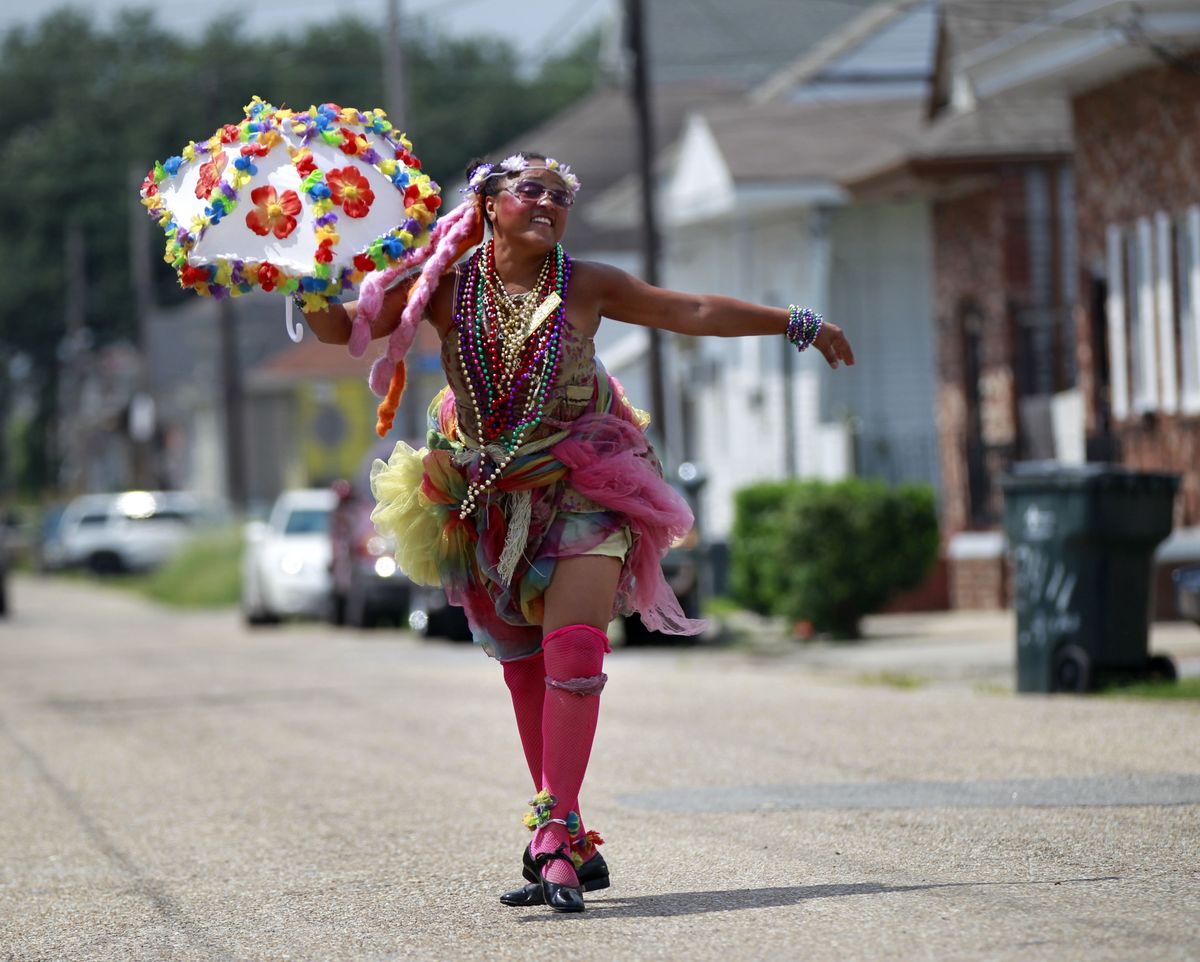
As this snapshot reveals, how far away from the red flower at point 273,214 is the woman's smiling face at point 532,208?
588 millimetres

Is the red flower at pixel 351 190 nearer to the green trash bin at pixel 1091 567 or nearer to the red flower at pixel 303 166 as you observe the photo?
the red flower at pixel 303 166

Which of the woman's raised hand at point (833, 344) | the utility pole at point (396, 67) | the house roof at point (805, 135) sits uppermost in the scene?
the utility pole at point (396, 67)

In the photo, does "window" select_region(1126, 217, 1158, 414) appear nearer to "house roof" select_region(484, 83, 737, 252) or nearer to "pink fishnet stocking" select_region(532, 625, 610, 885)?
"pink fishnet stocking" select_region(532, 625, 610, 885)

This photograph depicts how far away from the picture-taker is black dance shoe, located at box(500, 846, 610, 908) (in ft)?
21.0

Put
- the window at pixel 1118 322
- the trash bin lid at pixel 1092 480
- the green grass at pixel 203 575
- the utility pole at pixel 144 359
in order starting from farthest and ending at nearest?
the utility pole at pixel 144 359 < the green grass at pixel 203 575 < the window at pixel 1118 322 < the trash bin lid at pixel 1092 480

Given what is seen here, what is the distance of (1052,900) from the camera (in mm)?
6027

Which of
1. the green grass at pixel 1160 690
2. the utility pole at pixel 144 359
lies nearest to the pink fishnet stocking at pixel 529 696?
the green grass at pixel 1160 690

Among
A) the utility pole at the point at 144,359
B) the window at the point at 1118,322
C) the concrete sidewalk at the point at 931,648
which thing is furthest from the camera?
the utility pole at the point at 144,359

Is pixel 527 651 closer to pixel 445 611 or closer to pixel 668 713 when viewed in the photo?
pixel 668 713

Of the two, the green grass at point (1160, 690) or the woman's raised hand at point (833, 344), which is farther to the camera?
the green grass at point (1160, 690)

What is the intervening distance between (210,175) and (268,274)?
396 millimetres

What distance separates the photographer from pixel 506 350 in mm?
6496

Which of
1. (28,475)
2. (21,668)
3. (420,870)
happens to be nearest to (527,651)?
(420,870)

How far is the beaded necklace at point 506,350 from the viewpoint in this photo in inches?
255
